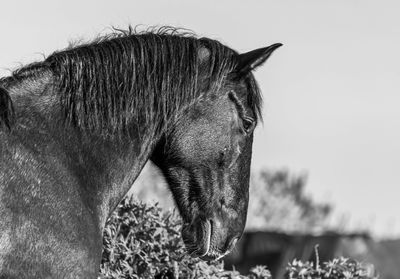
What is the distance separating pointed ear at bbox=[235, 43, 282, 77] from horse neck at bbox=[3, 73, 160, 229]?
693 mm

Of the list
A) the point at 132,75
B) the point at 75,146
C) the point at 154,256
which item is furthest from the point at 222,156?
the point at 154,256

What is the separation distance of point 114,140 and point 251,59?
0.93 m

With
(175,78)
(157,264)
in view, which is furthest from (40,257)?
(157,264)

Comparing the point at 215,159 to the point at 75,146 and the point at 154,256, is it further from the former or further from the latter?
the point at 154,256

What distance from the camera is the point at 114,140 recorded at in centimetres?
550

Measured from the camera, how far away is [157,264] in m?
7.17

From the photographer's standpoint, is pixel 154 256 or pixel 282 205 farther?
pixel 282 205

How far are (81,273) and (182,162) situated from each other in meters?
0.96

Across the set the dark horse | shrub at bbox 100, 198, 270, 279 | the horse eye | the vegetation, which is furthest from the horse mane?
the vegetation

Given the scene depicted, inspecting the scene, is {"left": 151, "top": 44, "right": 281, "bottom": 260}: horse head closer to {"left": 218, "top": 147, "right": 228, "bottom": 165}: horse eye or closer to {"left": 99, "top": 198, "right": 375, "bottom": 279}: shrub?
{"left": 218, "top": 147, "right": 228, "bottom": 165}: horse eye

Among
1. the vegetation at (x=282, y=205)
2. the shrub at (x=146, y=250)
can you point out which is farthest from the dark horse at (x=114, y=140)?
the vegetation at (x=282, y=205)

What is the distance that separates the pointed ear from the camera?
230 inches

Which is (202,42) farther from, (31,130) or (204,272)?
(204,272)

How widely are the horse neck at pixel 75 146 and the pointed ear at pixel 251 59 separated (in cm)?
69
